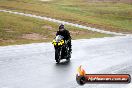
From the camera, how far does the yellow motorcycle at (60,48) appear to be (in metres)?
20.1

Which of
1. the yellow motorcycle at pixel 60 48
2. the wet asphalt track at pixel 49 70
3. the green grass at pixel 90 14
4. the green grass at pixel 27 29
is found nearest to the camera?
the wet asphalt track at pixel 49 70

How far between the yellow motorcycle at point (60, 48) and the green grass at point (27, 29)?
17.2 meters

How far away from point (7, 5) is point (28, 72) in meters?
56.7

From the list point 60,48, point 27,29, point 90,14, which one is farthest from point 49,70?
point 90,14

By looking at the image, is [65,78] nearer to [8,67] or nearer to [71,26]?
[8,67]

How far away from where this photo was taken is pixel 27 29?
49.9 meters

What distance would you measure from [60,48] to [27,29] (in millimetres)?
29864

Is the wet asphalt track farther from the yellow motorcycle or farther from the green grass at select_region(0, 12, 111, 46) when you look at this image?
the green grass at select_region(0, 12, 111, 46)

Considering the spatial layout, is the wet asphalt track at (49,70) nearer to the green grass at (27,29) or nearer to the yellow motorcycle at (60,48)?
the yellow motorcycle at (60,48)

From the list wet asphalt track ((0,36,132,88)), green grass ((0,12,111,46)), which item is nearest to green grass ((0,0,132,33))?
green grass ((0,12,111,46))

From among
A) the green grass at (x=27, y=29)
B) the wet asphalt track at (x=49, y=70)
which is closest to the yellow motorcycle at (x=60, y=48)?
the wet asphalt track at (x=49, y=70)

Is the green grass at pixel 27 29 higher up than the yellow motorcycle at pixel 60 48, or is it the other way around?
the yellow motorcycle at pixel 60 48

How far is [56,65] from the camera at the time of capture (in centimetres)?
1933

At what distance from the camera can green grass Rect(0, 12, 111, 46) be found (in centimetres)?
4183
